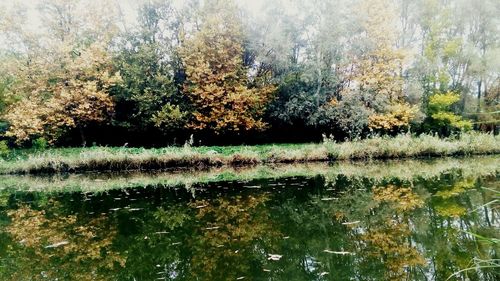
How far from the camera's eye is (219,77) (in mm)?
24203

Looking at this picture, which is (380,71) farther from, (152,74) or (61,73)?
(61,73)

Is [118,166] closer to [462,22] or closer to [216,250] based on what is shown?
[216,250]

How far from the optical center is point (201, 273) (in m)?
3.91

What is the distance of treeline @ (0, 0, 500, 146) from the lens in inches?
913

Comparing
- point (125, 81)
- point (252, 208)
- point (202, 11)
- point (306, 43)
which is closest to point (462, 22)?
point (306, 43)

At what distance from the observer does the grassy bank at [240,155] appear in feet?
53.3

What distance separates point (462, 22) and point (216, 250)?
2962 centimetres

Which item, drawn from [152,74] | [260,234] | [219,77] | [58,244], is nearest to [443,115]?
[219,77]

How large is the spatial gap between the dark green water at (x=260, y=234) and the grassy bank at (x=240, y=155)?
700cm

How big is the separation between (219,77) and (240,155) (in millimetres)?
8188

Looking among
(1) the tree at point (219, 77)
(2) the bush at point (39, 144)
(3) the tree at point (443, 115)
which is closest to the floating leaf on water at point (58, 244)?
(1) the tree at point (219, 77)

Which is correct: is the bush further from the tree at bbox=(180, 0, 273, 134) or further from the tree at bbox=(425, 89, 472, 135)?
the tree at bbox=(425, 89, 472, 135)

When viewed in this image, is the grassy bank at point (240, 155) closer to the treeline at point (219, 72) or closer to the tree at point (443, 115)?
the treeline at point (219, 72)

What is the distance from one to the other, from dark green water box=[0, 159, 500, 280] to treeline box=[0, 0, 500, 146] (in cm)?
1495
